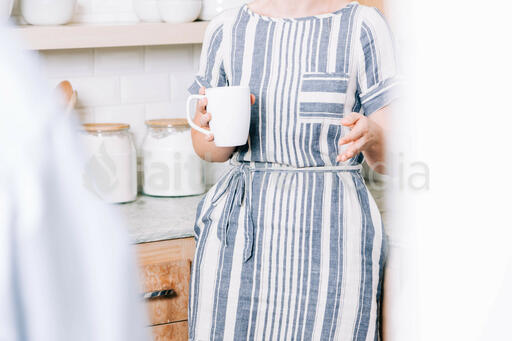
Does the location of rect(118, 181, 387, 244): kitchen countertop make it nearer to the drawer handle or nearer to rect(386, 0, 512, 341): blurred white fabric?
the drawer handle

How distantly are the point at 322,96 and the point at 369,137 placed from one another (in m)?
0.14

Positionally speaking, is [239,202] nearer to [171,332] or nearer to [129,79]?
[171,332]

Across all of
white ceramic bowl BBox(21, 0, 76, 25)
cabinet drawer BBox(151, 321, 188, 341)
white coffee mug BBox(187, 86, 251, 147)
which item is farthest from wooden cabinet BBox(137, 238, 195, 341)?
white ceramic bowl BBox(21, 0, 76, 25)

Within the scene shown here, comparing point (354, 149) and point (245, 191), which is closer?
point (354, 149)

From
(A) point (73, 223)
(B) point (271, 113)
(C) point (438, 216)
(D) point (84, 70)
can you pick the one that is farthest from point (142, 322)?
(D) point (84, 70)

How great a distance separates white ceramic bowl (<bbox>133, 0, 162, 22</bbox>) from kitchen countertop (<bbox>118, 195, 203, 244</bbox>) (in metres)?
0.49

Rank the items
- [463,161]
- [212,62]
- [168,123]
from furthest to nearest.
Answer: [168,123] < [212,62] < [463,161]

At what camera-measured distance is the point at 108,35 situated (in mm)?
1644

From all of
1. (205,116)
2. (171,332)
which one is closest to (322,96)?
(205,116)

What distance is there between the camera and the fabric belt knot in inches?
48.2

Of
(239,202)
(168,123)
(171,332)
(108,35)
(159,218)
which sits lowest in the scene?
(171,332)

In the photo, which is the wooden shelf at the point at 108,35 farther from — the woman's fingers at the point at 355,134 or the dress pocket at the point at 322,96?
the woman's fingers at the point at 355,134

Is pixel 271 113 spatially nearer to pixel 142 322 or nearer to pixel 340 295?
pixel 340 295

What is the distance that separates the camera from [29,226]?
12.4 inches
